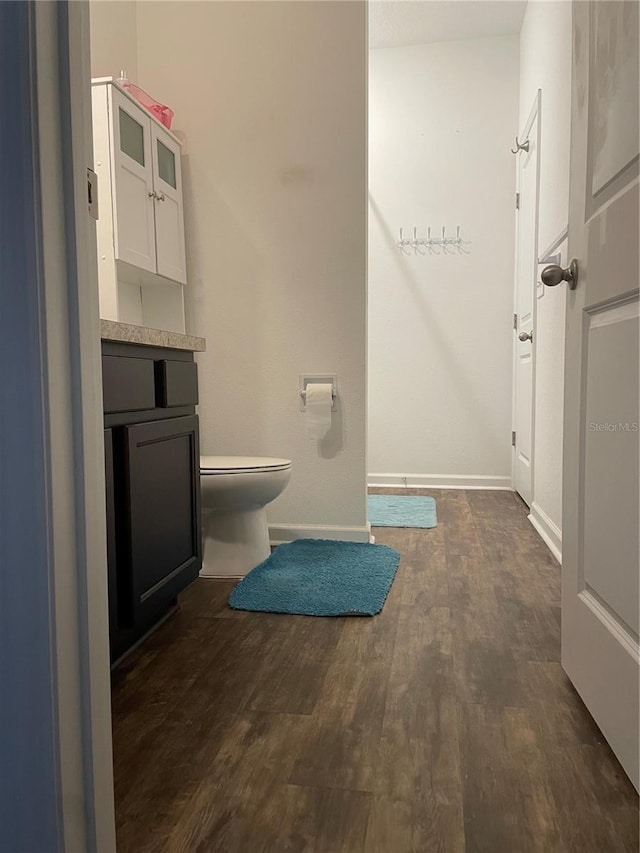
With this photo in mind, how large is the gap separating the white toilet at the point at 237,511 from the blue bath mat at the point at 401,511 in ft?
3.09

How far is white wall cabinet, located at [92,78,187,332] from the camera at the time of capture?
7.17ft

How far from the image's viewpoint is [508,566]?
99.3 inches

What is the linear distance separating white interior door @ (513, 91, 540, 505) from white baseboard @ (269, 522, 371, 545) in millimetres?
1095

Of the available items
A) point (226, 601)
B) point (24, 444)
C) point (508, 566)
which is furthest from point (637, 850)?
point (508, 566)

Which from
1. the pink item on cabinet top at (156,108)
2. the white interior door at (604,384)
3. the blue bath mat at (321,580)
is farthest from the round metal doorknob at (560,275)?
the pink item on cabinet top at (156,108)

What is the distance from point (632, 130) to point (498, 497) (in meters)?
3.08

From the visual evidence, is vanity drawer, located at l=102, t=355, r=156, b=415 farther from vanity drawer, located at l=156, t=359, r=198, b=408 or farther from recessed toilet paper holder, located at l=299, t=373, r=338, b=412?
recessed toilet paper holder, located at l=299, t=373, r=338, b=412

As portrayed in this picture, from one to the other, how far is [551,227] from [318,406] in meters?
1.29

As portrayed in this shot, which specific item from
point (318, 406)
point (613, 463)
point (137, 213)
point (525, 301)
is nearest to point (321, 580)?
point (318, 406)

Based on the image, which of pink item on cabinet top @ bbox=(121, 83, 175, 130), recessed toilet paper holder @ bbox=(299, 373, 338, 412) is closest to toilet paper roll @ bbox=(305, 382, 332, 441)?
recessed toilet paper holder @ bbox=(299, 373, 338, 412)

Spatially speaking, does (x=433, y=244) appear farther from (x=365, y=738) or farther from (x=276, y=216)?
(x=365, y=738)

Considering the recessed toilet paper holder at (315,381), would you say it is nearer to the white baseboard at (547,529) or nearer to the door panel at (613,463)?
the white baseboard at (547,529)

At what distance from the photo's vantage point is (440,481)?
14.4 feet

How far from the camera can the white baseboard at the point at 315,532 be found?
2.80m
